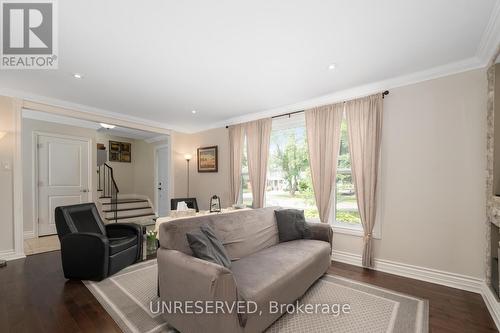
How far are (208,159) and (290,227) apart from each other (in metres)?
3.01

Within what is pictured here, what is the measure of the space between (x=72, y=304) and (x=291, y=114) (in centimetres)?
390

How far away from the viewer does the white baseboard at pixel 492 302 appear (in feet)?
6.41

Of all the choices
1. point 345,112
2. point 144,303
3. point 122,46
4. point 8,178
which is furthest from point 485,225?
point 8,178

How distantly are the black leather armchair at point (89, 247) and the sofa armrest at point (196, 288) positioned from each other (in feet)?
4.25

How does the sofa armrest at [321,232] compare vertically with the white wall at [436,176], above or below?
below

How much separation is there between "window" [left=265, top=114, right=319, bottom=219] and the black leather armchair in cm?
249

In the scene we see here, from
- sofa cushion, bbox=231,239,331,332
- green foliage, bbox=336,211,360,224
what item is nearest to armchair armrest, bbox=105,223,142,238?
sofa cushion, bbox=231,239,331,332

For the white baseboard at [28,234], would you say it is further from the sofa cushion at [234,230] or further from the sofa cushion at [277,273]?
the sofa cushion at [277,273]

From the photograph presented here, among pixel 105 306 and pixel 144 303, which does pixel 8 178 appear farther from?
pixel 144 303

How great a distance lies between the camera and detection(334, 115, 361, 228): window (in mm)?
3449

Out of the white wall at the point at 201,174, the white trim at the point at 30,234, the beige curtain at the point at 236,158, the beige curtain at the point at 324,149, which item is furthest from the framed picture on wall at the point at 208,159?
the white trim at the point at 30,234

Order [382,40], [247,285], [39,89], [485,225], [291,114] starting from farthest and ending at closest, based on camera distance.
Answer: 1. [291,114]
2. [39,89]
3. [485,225]
4. [382,40]
5. [247,285]

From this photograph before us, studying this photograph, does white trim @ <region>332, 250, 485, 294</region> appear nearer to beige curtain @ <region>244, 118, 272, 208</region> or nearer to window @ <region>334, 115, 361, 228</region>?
window @ <region>334, 115, 361, 228</region>

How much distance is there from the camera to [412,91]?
9.64 feet
